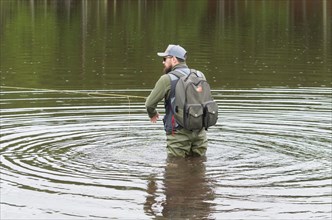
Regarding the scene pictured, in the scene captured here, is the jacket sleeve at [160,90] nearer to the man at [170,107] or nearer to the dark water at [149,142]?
the man at [170,107]

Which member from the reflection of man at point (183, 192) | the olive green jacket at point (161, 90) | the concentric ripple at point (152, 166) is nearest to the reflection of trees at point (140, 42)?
the concentric ripple at point (152, 166)

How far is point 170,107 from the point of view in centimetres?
1529

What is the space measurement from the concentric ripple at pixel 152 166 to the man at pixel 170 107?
1.09 feet

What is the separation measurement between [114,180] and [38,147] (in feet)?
10.2

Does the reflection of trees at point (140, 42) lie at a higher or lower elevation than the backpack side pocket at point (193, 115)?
lower

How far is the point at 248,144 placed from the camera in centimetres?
1716

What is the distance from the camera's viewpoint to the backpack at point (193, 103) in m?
15.0

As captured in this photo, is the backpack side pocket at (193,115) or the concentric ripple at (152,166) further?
the backpack side pocket at (193,115)

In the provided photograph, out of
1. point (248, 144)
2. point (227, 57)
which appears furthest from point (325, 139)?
point (227, 57)

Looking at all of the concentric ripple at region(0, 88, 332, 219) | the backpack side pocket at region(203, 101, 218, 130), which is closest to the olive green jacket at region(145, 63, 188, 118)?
the backpack side pocket at region(203, 101, 218, 130)

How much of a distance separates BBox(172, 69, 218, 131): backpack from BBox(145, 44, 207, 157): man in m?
0.15

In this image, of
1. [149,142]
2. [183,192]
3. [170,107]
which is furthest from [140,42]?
[183,192]

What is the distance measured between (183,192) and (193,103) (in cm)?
216

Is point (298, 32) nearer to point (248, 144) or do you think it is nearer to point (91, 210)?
point (248, 144)
